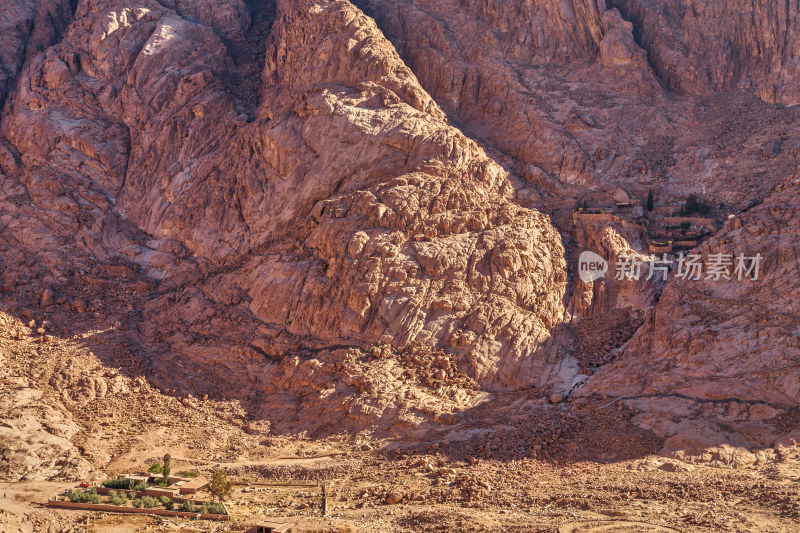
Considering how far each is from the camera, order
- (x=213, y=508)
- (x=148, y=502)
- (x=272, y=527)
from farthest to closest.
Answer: (x=148, y=502), (x=213, y=508), (x=272, y=527)

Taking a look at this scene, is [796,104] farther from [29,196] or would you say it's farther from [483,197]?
[29,196]

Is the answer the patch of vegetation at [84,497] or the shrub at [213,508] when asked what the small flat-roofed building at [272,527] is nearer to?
the shrub at [213,508]

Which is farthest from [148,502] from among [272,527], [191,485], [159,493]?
[272,527]

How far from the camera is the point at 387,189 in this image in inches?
1597

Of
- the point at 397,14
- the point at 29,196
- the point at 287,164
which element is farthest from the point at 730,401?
the point at 29,196

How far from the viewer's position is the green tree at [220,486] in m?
30.1

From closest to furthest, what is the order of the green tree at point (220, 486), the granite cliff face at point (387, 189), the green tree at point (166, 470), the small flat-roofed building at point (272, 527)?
1. the small flat-roofed building at point (272, 527)
2. the green tree at point (220, 486)
3. the green tree at point (166, 470)
4. the granite cliff face at point (387, 189)

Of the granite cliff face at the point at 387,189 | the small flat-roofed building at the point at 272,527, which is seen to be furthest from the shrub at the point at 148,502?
the granite cliff face at the point at 387,189

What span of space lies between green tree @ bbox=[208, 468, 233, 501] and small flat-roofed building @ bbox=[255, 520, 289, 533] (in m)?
2.54

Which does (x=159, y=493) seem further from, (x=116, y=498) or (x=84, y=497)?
(x=84, y=497)

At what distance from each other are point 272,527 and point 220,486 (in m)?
3.37

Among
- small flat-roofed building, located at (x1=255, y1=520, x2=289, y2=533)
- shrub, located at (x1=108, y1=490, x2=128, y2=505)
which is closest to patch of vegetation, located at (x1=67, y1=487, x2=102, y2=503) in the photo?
shrub, located at (x1=108, y1=490, x2=128, y2=505)

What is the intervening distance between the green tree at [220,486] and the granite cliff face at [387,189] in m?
5.95

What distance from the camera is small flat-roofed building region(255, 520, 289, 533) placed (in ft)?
89.5
